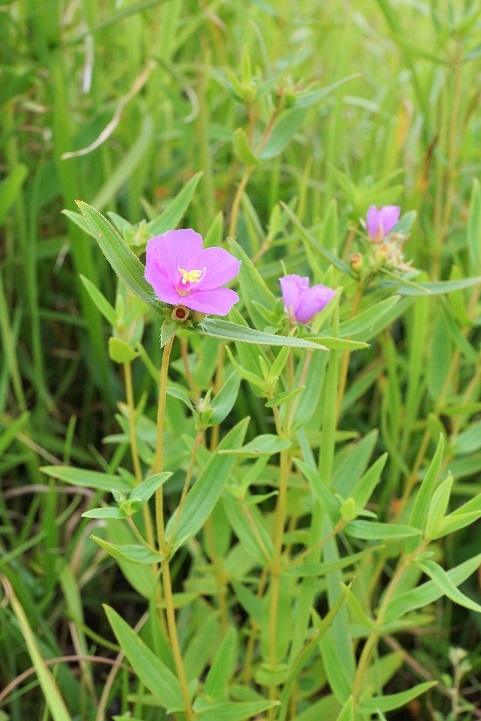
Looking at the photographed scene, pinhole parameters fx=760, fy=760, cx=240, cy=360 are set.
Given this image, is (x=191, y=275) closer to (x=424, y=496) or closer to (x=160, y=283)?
(x=160, y=283)

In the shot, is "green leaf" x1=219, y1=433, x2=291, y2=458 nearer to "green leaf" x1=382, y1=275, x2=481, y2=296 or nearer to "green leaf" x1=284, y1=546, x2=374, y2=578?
A: "green leaf" x1=284, y1=546, x2=374, y2=578

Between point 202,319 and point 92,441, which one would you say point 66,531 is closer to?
point 92,441

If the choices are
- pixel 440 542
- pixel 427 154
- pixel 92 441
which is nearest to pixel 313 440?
pixel 440 542

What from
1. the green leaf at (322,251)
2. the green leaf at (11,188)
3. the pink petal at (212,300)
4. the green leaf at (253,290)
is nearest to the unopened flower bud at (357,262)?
the green leaf at (322,251)

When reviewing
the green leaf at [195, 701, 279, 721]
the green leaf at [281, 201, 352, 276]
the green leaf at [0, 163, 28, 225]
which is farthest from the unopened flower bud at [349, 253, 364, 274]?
the green leaf at [0, 163, 28, 225]

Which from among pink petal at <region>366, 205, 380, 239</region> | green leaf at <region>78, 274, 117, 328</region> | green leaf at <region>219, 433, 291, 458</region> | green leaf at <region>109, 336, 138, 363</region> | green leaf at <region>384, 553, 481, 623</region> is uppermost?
pink petal at <region>366, 205, 380, 239</region>

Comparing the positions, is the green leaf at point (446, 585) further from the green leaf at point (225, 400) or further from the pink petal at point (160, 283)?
the pink petal at point (160, 283)
